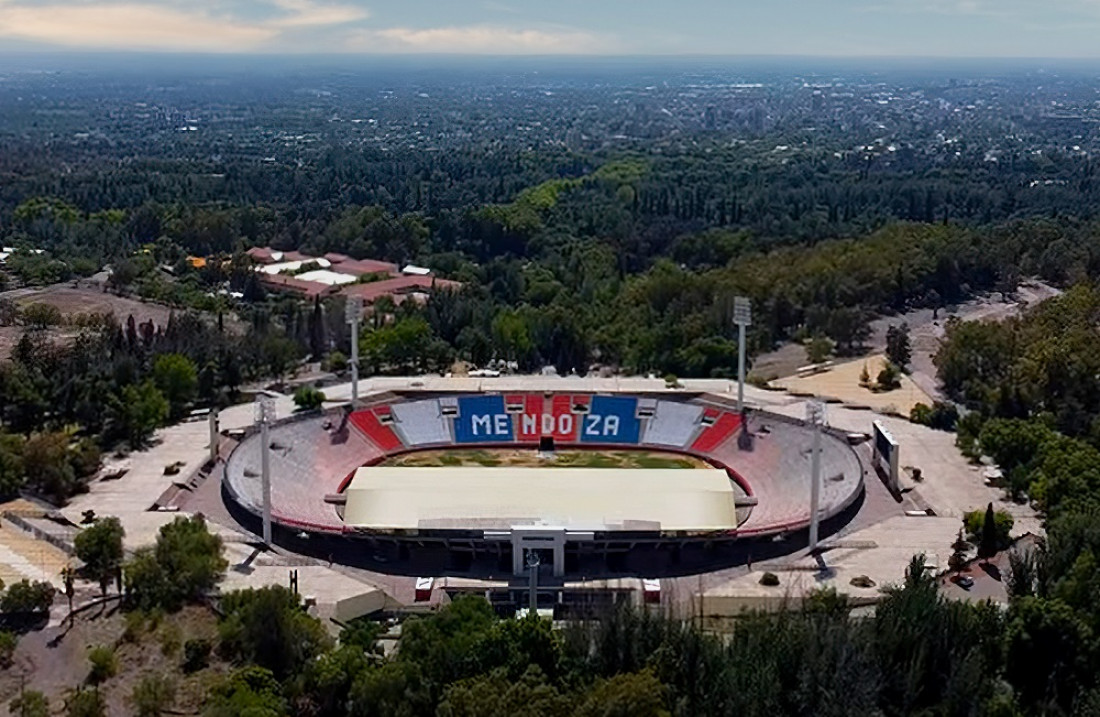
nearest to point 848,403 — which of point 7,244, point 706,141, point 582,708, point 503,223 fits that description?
point 582,708

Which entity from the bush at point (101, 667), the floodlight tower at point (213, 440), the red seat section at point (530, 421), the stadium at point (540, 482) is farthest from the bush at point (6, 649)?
the red seat section at point (530, 421)

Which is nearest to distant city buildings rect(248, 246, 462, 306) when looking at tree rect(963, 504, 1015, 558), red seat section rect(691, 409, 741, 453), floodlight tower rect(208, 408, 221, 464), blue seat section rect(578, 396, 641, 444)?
blue seat section rect(578, 396, 641, 444)

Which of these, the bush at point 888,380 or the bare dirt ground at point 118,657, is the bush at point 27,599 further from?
the bush at point 888,380

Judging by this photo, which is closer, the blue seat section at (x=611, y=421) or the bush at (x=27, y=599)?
the bush at (x=27, y=599)

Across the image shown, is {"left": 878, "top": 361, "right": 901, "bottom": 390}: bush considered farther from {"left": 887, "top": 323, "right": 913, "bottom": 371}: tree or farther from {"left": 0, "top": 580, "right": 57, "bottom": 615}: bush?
{"left": 0, "top": 580, "right": 57, "bottom": 615}: bush

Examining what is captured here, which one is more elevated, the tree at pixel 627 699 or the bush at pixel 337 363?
the tree at pixel 627 699
